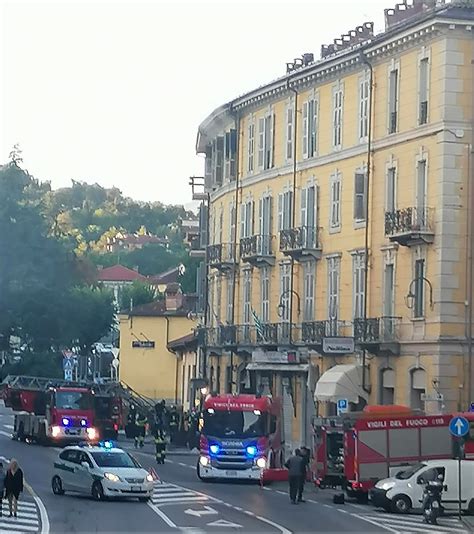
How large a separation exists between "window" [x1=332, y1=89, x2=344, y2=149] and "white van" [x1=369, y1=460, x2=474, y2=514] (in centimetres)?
2274

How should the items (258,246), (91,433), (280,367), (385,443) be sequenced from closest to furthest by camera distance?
(385,443) < (280,367) < (91,433) < (258,246)

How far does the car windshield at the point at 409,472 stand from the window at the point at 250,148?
3199 cm

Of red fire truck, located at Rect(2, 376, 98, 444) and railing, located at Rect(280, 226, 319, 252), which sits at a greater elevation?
railing, located at Rect(280, 226, 319, 252)

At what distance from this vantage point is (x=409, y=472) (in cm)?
4047

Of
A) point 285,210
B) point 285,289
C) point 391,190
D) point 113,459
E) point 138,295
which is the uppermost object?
point 285,210

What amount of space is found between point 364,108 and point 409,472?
2176 centimetres

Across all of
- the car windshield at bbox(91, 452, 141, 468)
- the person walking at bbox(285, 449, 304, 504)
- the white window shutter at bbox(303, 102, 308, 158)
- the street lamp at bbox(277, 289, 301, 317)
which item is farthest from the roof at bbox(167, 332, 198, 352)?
the car windshield at bbox(91, 452, 141, 468)

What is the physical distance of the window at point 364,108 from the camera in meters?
58.8

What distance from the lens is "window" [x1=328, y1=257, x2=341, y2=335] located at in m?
61.2

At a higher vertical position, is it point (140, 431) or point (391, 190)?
point (391, 190)

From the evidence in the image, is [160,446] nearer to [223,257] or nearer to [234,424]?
[234,424]

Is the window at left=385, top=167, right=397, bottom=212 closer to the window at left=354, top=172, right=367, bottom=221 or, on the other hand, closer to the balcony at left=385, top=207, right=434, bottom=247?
the balcony at left=385, top=207, right=434, bottom=247

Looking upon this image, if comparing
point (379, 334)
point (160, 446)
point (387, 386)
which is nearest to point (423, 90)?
point (379, 334)

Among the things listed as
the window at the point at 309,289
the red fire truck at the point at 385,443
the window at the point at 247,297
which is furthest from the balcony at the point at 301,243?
the red fire truck at the point at 385,443
